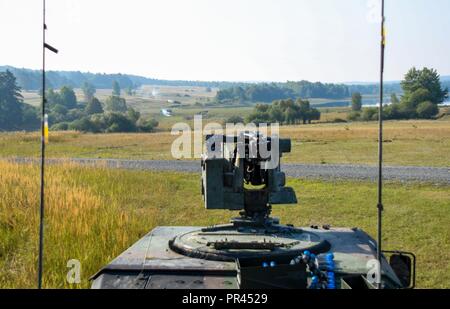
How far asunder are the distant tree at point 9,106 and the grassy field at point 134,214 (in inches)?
2850

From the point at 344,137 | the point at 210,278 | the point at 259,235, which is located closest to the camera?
the point at 210,278

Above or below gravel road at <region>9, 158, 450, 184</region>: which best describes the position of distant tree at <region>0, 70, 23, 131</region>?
above

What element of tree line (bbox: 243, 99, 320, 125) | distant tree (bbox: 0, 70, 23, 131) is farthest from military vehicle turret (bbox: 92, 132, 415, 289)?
distant tree (bbox: 0, 70, 23, 131)

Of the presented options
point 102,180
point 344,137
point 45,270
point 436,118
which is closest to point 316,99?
point 436,118

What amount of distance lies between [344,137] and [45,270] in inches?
1525

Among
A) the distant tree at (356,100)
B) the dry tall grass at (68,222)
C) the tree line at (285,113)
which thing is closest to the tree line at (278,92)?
the distant tree at (356,100)

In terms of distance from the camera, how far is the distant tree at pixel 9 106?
300ft

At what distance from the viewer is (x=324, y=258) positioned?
5223 millimetres

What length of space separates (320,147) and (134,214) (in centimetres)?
2553

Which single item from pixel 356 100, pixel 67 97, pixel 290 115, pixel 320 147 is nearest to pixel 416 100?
pixel 356 100

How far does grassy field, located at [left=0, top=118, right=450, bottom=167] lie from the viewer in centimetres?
3212

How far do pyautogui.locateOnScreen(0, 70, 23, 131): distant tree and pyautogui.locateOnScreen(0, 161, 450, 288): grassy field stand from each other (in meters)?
72.4

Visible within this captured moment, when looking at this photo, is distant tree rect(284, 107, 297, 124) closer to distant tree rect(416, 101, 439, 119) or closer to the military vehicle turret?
distant tree rect(416, 101, 439, 119)

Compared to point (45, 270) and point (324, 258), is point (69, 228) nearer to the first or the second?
point (45, 270)
